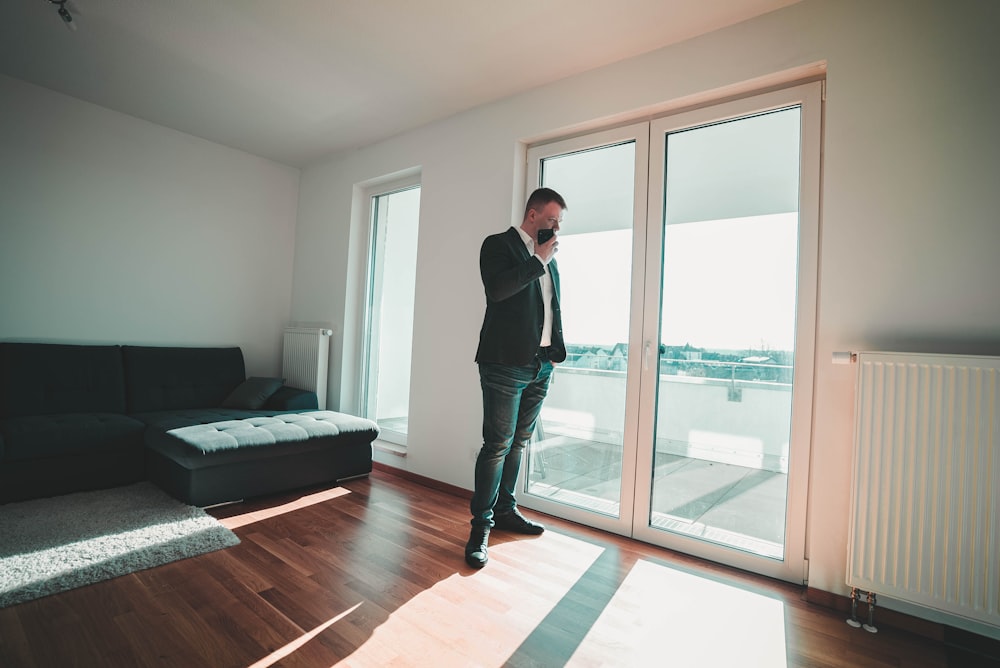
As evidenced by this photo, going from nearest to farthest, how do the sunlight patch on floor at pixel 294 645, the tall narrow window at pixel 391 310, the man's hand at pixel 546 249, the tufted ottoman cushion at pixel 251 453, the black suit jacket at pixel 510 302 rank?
the sunlight patch on floor at pixel 294 645 < the black suit jacket at pixel 510 302 < the man's hand at pixel 546 249 < the tufted ottoman cushion at pixel 251 453 < the tall narrow window at pixel 391 310

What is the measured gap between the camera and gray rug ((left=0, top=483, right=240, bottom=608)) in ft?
6.18

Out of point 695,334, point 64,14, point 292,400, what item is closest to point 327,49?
point 64,14

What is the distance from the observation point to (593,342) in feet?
9.40

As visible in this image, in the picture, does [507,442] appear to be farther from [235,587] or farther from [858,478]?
[858,478]

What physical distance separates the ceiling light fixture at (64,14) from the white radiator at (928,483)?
13.2 feet

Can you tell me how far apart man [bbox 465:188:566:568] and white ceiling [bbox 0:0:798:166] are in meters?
0.96

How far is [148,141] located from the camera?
392cm

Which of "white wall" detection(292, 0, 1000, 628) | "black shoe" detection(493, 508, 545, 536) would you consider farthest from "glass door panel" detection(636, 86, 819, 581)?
"black shoe" detection(493, 508, 545, 536)

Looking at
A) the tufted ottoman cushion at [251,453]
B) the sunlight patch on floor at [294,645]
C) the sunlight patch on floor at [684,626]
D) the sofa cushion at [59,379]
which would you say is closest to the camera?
the sunlight patch on floor at [294,645]

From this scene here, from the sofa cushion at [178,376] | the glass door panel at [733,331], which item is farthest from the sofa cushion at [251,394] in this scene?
the glass door panel at [733,331]

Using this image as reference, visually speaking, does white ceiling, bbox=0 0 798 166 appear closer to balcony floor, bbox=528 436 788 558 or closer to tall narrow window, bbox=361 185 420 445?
tall narrow window, bbox=361 185 420 445

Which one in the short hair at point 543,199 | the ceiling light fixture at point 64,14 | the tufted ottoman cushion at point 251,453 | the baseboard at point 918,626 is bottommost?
the baseboard at point 918,626

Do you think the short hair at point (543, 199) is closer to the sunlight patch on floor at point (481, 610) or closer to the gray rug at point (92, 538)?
the sunlight patch on floor at point (481, 610)

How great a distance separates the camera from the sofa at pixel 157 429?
8.86ft
